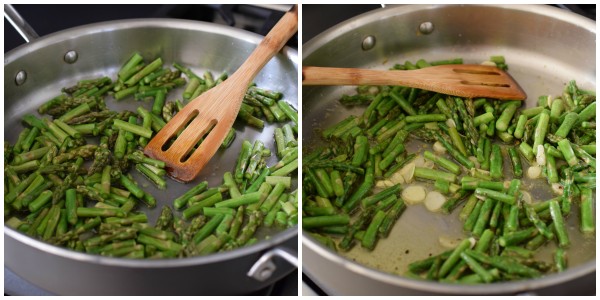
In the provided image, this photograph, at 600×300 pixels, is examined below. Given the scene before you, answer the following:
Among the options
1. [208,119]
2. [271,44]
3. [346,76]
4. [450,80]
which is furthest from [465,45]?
[208,119]

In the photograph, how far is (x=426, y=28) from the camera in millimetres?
2668

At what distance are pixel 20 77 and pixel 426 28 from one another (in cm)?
152

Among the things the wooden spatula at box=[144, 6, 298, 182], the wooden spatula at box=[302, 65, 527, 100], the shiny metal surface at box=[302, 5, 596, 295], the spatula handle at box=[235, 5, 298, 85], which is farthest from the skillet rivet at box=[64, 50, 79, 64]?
the wooden spatula at box=[302, 65, 527, 100]

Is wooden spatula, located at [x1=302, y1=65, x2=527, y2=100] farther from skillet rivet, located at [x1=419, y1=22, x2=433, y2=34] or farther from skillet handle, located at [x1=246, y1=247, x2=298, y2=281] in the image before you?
skillet handle, located at [x1=246, y1=247, x2=298, y2=281]

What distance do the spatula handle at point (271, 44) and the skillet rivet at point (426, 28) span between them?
0.52m

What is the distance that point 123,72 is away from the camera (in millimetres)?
2643

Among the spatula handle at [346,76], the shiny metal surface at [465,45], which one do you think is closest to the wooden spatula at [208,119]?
the shiny metal surface at [465,45]

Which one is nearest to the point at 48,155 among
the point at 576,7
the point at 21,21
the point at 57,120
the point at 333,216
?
the point at 57,120

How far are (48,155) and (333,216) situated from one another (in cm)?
97

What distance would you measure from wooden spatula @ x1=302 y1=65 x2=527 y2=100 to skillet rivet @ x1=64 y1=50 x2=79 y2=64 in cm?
103

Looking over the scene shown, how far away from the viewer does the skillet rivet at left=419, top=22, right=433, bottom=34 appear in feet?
8.73

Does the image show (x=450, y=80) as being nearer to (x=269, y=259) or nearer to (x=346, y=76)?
(x=346, y=76)

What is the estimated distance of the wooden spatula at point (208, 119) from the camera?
226 cm
